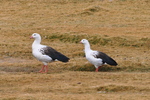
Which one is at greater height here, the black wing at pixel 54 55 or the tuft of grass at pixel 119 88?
the black wing at pixel 54 55

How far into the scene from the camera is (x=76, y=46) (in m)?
20.9

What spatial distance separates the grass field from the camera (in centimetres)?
1401

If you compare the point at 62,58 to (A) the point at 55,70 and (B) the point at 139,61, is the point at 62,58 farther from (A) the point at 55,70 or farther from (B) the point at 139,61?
(B) the point at 139,61

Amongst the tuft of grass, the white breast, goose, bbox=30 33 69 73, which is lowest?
the tuft of grass

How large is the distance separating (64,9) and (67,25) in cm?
402

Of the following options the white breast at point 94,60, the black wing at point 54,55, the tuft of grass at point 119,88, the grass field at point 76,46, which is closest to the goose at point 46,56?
the black wing at point 54,55

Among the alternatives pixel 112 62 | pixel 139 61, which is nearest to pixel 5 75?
pixel 112 62

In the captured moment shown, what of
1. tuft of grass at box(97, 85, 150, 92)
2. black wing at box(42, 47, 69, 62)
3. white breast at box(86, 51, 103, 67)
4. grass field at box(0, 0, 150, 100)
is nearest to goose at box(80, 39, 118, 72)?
white breast at box(86, 51, 103, 67)

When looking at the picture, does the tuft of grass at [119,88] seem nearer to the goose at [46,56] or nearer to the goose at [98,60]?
the goose at [98,60]

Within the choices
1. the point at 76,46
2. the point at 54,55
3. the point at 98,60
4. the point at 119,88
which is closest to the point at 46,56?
the point at 54,55

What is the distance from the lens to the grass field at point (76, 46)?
14008mm

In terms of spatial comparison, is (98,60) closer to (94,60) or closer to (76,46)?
(94,60)

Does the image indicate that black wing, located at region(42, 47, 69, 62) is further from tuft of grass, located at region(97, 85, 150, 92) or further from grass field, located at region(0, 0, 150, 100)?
tuft of grass, located at region(97, 85, 150, 92)

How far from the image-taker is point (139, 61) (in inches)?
701
